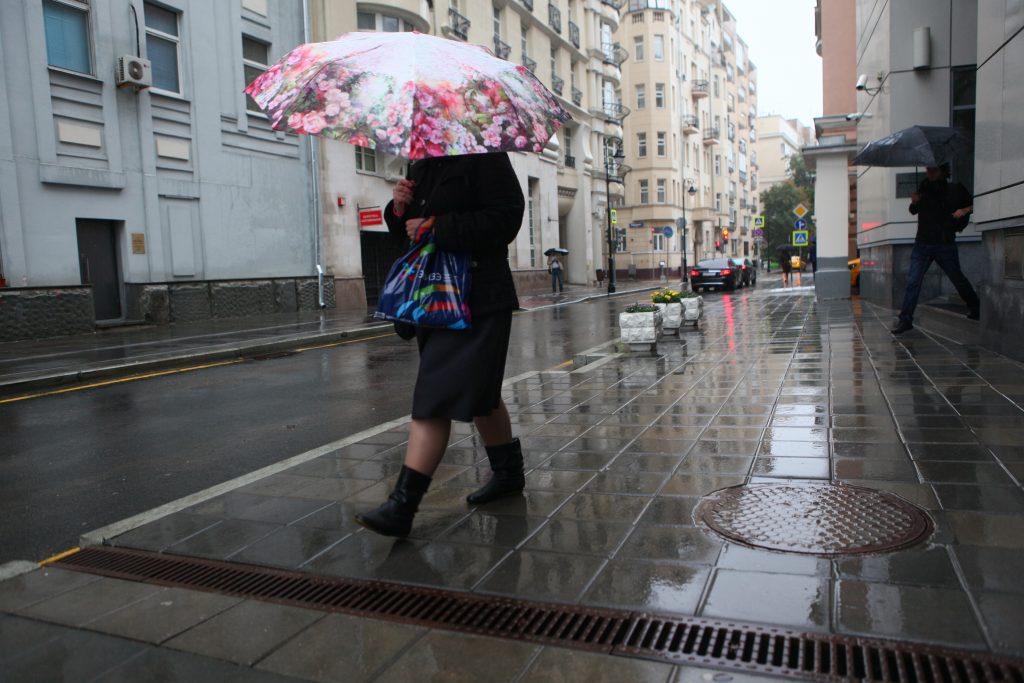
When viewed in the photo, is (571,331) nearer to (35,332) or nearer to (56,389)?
(56,389)

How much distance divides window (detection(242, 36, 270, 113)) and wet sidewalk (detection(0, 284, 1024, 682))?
17.6m

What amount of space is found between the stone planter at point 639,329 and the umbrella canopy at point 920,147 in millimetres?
3812

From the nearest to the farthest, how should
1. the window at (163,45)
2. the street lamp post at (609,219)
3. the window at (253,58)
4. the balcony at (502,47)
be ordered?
the window at (163,45) → the window at (253,58) → the balcony at (502,47) → the street lamp post at (609,219)

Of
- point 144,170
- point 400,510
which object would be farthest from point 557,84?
point 400,510

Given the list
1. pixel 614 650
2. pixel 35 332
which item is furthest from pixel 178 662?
pixel 35 332

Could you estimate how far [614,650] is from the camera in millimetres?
2537

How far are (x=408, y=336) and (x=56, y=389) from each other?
7545mm

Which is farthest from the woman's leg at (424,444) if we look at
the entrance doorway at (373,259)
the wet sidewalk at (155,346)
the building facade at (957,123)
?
the entrance doorway at (373,259)

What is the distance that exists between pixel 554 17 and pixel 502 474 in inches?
1497

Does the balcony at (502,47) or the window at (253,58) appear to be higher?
the balcony at (502,47)

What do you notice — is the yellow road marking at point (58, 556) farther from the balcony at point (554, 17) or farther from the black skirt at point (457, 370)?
the balcony at point (554, 17)

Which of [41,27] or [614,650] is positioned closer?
[614,650]

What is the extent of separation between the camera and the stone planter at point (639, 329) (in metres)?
10.1

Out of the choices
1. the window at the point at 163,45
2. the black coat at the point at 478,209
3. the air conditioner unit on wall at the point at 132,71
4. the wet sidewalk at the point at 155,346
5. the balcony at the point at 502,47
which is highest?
the balcony at the point at 502,47
